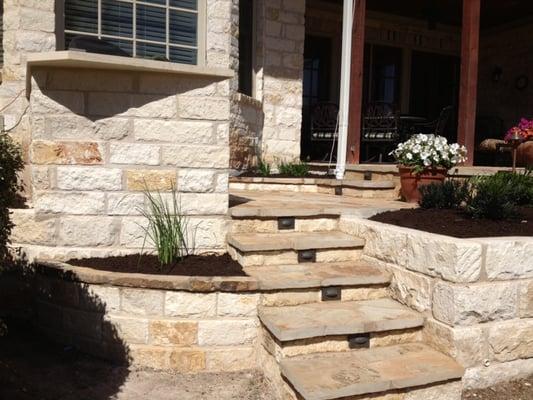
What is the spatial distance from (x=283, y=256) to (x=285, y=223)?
1.36 ft

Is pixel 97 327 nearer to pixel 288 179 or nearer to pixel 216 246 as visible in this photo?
pixel 216 246

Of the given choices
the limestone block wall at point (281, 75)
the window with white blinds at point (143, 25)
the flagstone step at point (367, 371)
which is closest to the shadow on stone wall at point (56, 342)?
the flagstone step at point (367, 371)

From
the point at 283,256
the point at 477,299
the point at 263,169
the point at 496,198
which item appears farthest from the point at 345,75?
the point at 477,299

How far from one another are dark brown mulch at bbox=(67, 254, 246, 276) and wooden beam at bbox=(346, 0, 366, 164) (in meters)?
3.37

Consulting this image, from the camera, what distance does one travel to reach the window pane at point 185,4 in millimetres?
5892

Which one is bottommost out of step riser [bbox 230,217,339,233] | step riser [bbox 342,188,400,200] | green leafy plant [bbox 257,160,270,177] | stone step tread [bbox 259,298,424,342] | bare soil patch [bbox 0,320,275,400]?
bare soil patch [bbox 0,320,275,400]

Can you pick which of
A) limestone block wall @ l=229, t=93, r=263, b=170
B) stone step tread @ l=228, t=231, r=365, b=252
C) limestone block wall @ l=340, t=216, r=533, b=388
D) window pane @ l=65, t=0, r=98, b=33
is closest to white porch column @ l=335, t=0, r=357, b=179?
limestone block wall @ l=229, t=93, r=263, b=170

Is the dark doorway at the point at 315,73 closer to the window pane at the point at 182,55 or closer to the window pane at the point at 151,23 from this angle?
the window pane at the point at 182,55

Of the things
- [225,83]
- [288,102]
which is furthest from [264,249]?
[288,102]

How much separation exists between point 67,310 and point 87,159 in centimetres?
99

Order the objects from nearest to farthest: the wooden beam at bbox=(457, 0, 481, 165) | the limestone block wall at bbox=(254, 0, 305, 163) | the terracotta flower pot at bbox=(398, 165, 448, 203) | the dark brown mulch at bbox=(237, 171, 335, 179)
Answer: the terracotta flower pot at bbox=(398, 165, 448, 203)
the wooden beam at bbox=(457, 0, 481, 165)
the dark brown mulch at bbox=(237, 171, 335, 179)
the limestone block wall at bbox=(254, 0, 305, 163)

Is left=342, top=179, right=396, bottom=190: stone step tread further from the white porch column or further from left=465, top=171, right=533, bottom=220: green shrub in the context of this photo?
left=465, top=171, right=533, bottom=220: green shrub

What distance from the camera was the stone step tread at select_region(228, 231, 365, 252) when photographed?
10.9 feet

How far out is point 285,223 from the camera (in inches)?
147
